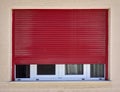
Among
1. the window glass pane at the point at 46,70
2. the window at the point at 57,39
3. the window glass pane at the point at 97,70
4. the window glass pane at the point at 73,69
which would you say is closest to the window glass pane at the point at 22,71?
the window at the point at 57,39

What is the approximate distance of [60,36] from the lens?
272 inches

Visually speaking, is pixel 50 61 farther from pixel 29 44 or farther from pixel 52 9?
pixel 52 9

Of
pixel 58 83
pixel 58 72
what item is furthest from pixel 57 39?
pixel 58 83

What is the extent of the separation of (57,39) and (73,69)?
31.6 inches

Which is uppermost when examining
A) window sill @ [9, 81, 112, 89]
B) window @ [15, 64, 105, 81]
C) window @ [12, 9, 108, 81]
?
window @ [12, 9, 108, 81]

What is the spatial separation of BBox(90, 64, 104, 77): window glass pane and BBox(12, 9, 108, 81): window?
105 mm

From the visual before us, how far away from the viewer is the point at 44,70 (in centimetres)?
700

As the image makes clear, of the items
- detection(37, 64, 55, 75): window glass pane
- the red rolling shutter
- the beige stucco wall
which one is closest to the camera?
the beige stucco wall

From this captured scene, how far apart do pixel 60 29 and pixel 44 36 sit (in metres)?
0.40

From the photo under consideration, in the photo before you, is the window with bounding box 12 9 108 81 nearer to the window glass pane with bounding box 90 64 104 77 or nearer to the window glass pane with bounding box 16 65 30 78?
the window glass pane with bounding box 16 65 30 78

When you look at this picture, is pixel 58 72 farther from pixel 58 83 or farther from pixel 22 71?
pixel 22 71

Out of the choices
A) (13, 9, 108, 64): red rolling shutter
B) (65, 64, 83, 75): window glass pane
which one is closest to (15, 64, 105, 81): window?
(65, 64, 83, 75): window glass pane

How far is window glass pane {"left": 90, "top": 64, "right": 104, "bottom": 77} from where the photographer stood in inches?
277

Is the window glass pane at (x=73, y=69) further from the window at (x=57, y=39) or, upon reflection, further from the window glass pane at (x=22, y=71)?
the window glass pane at (x=22, y=71)
